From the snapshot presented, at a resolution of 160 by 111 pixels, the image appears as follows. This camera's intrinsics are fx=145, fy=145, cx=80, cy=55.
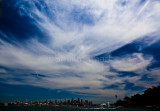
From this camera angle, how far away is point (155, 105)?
19388cm

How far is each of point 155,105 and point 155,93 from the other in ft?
51.7

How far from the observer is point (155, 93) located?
19550 cm

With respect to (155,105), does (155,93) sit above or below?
above
